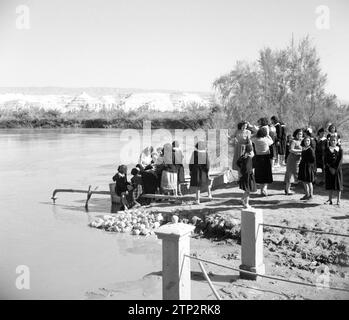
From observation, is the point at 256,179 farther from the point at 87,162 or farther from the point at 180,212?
the point at 87,162

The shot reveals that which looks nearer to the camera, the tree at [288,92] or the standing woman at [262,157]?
the standing woman at [262,157]

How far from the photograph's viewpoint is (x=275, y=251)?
26.0 ft

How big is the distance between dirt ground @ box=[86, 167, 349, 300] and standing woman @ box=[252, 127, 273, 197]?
20.8 inches

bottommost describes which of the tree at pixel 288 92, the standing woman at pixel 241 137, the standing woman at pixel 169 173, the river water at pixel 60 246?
the river water at pixel 60 246

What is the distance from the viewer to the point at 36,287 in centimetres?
709

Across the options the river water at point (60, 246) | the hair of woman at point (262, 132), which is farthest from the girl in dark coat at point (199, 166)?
the river water at point (60, 246)

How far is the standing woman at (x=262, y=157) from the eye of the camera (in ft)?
32.2

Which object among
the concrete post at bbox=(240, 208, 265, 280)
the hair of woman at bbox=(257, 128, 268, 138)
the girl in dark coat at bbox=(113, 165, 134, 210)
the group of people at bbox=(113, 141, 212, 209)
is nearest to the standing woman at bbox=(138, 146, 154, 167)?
the group of people at bbox=(113, 141, 212, 209)

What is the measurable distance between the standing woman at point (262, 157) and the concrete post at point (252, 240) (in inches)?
136

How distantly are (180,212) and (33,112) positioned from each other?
60.6 meters

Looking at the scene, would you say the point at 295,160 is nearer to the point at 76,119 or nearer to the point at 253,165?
the point at 253,165

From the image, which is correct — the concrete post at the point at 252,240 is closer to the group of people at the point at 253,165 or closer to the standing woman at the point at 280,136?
the group of people at the point at 253,165

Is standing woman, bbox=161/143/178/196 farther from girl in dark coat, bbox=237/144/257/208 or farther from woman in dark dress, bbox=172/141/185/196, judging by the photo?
girl in dark coat, bbox=237/144/257/208
